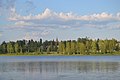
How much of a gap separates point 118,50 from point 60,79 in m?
143

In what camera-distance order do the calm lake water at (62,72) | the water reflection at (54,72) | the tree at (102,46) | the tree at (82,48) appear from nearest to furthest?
the calm lake water at (62,72) < the water reflection at (54,72) < the tree at (102,46) < the tree at (82,48)

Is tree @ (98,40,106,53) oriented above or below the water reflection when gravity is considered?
above

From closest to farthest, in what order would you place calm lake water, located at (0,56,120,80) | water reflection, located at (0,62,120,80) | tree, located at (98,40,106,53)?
calm lake water, located at (0,56,120,80) → water reflection, located at (0,62,120,80) → tree, located at (98,40,106,53)

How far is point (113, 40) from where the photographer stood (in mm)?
170375

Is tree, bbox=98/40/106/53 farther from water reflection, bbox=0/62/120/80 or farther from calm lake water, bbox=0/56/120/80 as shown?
water reflection, bbox=0/62/120/80

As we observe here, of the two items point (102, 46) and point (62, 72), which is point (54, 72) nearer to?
point (62, 72)

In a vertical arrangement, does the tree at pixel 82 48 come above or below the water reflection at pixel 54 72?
above

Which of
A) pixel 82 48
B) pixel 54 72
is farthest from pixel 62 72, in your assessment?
pixel 82 48

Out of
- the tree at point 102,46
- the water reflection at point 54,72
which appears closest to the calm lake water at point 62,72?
the water reflection at point 54,72

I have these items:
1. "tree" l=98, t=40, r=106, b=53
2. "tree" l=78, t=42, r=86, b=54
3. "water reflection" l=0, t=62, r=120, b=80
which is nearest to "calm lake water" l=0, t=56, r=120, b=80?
"water reflection" l=0, t=62, r=120, b=80

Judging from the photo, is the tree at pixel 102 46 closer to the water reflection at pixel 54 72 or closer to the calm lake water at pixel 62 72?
the calm lake water at pixel 62 72

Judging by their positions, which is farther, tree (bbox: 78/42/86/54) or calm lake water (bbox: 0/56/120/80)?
tree (bbox: 78/42/86/54)

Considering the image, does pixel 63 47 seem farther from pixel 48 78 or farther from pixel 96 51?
pixel 48 78

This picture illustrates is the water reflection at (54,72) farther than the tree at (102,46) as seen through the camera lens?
No
